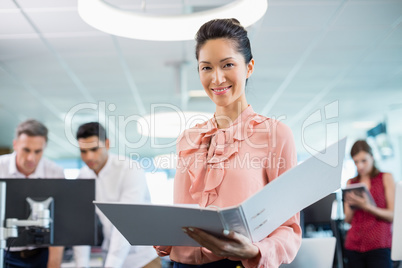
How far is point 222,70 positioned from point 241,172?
0.31 meters

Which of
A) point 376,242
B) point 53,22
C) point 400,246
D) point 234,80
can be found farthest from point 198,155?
point 53,22

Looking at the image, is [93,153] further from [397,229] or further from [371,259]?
[371,259]

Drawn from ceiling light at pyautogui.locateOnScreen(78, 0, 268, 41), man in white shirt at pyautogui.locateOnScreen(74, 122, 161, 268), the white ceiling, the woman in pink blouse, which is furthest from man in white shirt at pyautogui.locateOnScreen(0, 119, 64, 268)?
the woman in pink blouse

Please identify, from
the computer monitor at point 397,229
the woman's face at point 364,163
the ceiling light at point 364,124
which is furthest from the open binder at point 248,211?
the ceiling light at point 364,124

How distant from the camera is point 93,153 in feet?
9.01

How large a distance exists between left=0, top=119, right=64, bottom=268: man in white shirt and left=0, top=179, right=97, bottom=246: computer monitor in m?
0.92

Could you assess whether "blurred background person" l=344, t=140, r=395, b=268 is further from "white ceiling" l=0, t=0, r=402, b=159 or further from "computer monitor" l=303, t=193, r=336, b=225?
"white ceiling" l=0, t=0, r=402, b=159

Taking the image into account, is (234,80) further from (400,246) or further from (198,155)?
(400,246)

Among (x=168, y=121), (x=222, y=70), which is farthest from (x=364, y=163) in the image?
(x=222, y=70)

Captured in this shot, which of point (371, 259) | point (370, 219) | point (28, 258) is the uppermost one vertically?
point (370, 219)

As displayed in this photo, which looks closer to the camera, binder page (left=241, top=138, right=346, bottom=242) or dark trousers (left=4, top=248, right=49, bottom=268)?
binder page (left=241, top=138, right=346, bottom=242)

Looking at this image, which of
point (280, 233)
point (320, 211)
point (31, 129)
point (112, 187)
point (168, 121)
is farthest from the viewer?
point (168, 121)

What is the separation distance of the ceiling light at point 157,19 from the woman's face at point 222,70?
4.38 feet

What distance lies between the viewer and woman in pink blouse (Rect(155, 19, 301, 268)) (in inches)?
43.8
